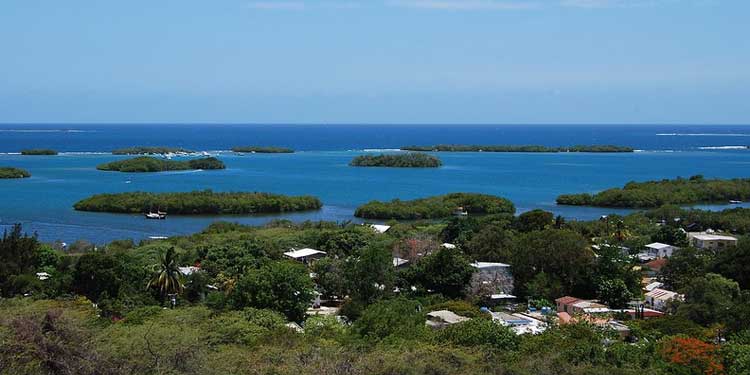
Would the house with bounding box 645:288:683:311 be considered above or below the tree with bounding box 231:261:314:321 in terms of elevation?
below

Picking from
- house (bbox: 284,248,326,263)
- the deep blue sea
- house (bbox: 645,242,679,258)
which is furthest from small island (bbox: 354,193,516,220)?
house (bbox: 284,248,326,263)

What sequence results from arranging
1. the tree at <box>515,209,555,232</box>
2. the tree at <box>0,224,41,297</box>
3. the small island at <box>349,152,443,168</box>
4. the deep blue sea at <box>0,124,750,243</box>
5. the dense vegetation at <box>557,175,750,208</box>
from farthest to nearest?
the small island at <box>349,152,443,168</box>
the dense vegetation at <box>557,175,750,208</box>
the deep blue sea at <box>0,124,750,243</box>
the tree at <box>515,209,555,232</box>
the tree at <box>0,224,41,297</box>

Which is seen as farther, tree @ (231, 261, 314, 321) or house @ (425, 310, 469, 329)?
tree @ (231, 261, 314, 321)

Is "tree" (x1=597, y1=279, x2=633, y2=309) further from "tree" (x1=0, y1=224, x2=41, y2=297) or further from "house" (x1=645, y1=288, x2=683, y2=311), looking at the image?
"tree" (x1=0, y1=224, x2=41, y2=297)

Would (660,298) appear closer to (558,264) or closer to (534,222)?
(558,264)

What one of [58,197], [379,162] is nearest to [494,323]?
[58,197]
